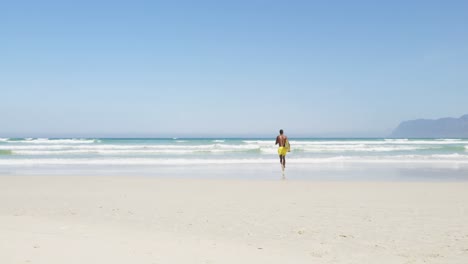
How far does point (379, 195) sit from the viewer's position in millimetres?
10789

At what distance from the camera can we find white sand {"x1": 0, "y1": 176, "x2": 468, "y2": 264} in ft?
16.7

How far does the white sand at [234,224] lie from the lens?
16.7 ft

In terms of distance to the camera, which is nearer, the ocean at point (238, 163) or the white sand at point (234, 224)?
the white sand at point (234, 224)

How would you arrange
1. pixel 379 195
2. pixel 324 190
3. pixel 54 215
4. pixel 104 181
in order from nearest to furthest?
pixel 54 215 < pixel 379 195 < pixel 324 190 < pixel 104 181

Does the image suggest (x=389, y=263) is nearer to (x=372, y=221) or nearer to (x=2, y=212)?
(x=372, y=221)

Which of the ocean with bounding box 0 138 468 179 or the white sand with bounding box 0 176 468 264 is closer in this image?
the white sand with bounding box 0 176 468 264

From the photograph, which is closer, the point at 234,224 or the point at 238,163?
the point at 234,224

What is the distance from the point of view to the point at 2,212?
8320 mm

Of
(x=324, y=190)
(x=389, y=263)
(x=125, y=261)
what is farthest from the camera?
(x=324, y=190)

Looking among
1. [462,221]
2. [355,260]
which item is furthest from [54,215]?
[462,221]

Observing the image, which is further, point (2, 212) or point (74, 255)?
point (2, 212)

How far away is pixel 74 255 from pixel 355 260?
3.17 meters

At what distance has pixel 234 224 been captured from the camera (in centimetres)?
725

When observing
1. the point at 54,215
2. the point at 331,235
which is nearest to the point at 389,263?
the point at 331,235
